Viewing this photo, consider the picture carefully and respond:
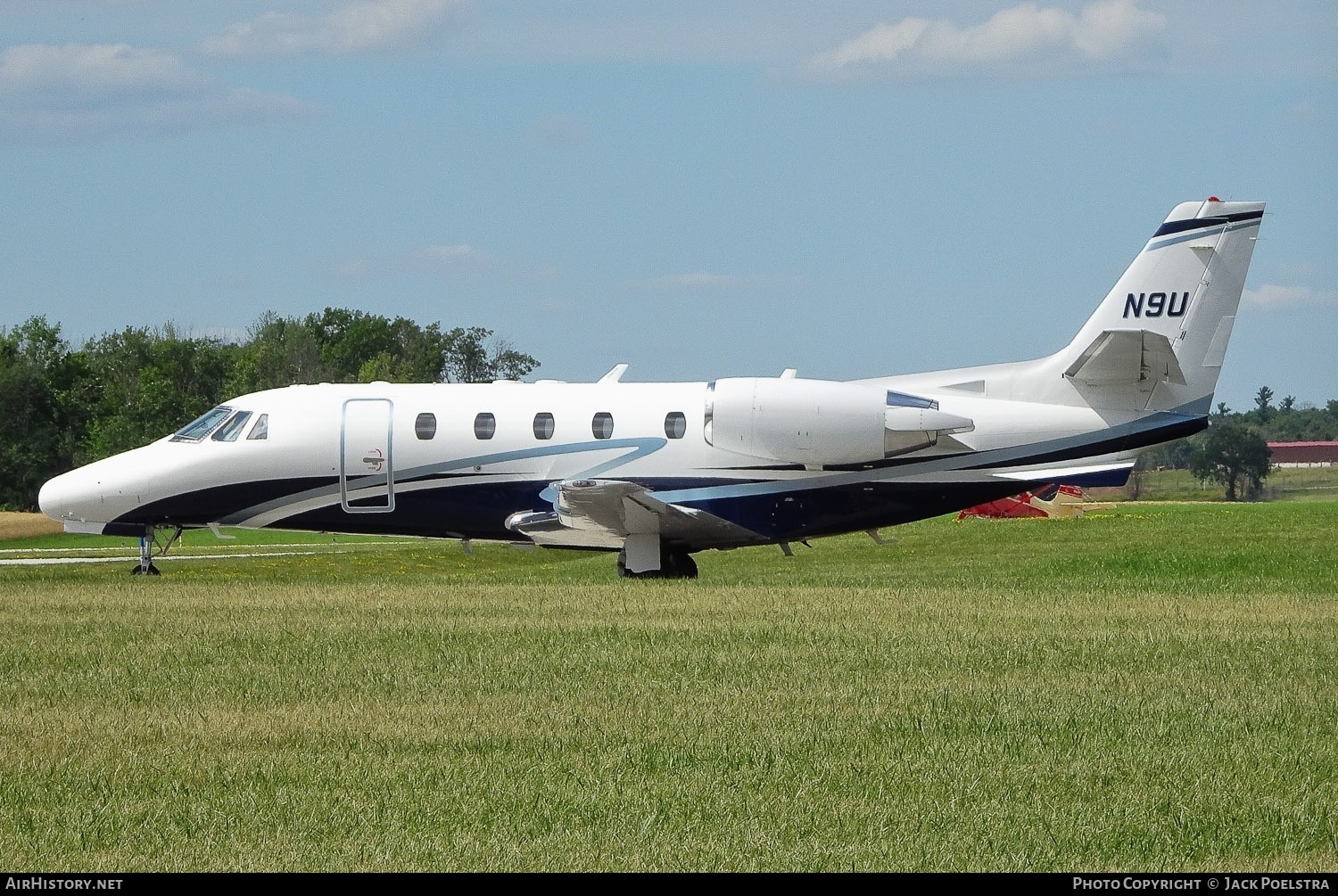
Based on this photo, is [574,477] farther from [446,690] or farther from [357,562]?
[357,562]

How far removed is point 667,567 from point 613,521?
1.61 meters

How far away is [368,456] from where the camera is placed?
22.1 m

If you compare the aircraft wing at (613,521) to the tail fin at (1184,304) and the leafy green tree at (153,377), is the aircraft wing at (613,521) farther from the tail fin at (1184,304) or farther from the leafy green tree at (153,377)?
the leafy green tree at (153,377)

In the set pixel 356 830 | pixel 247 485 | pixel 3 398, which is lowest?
pixel 356 830

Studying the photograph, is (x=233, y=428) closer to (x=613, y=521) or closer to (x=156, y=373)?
(x=613, y=521)

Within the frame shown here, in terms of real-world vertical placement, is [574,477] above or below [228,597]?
above

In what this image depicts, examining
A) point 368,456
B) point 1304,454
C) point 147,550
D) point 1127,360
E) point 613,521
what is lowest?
point 147,550

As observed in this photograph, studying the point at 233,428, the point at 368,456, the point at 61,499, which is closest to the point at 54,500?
the point at 61,499

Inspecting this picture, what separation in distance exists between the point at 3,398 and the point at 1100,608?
77403 mm

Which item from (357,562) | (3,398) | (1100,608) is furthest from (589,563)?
(3,398)

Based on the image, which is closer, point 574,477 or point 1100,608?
point 1100,608

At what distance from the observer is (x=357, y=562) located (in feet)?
110

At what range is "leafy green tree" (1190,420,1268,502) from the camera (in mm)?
85250

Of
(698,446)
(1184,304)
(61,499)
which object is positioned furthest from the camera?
(61,499)
